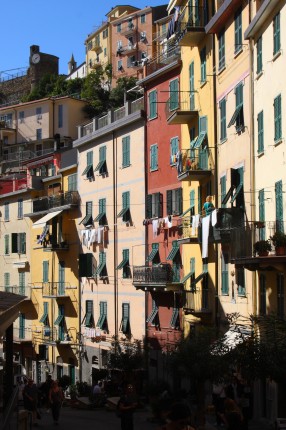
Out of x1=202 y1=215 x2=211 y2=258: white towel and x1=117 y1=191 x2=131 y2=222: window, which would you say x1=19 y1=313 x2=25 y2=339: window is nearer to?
x1=117 y1=191 x2=131 y2=222: window

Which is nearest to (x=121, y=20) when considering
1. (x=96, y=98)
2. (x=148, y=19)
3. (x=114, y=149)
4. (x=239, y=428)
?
(x=148, y=19)

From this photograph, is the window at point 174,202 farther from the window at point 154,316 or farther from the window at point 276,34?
the window at point 276,34

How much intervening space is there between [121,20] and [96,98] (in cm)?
1686

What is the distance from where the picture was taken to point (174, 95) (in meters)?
41.3

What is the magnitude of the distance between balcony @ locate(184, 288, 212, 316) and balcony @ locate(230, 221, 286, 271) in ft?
24.2

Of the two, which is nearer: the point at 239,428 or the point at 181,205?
the point at 239,428

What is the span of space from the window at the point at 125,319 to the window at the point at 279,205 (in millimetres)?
21084

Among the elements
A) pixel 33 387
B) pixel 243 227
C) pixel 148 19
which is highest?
pixel 148 19

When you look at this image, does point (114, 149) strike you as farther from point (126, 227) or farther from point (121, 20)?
point (121, 20)

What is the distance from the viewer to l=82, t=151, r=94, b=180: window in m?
51.9

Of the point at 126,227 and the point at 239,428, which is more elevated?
the point at 126,227

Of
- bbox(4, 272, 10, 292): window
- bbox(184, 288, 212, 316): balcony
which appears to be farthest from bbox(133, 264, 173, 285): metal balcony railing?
bbox(4, 272, 10, 292): window

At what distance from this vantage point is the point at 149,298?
145 ft

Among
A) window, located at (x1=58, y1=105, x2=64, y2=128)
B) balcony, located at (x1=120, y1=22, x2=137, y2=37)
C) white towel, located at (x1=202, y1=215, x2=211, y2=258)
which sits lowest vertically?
white towel, located at (x1=202, y1=215, x2=211, y2=258)
